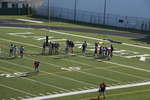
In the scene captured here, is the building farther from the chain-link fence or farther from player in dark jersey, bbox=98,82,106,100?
player in dark jersey, bbox=98,82,106,100

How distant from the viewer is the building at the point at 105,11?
7338 centimetres

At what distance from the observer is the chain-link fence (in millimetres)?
73062

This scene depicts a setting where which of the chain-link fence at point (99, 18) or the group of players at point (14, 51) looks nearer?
the group of players at point (14, 51)

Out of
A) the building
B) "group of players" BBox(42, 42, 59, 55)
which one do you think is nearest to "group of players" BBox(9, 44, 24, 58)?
"group of players" BBox(42, 42, 59, 55)

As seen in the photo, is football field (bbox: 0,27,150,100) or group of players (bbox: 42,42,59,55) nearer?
football field (bbox: 0,27,150,100)

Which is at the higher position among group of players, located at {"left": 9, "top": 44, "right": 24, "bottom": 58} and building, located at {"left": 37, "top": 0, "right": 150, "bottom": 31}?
→ building, located at {"left": 37, "top": 0, "right": 150, "bottom": 31}

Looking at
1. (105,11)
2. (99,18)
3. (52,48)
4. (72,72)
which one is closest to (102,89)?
(72,72)

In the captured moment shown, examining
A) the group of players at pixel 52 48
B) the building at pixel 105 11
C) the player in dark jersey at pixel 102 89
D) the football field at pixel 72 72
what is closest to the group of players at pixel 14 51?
the football field at pixel 72 72

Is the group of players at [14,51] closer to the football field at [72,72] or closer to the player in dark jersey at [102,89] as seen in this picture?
the football field at [72,72]

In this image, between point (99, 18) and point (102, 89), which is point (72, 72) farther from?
point (99, 18)

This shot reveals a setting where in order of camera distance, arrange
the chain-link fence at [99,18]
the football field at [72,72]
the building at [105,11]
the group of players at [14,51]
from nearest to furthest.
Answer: the football field at [72,72], the group of players at [14,51], the chain-link fence at [99,18], the building at [105,11]

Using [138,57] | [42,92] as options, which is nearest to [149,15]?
[138,57]

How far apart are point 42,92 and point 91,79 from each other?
5.89 m

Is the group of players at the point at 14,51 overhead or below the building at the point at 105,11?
below
